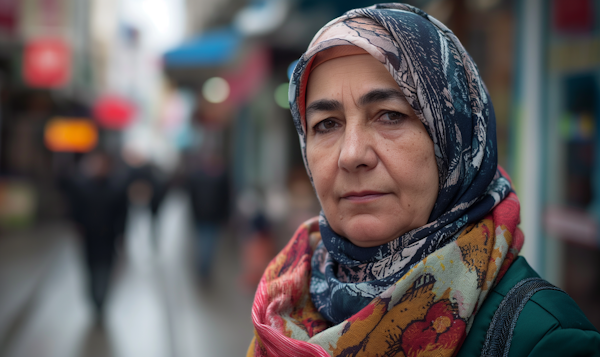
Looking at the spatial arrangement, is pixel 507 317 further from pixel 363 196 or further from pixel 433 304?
pixel 363 196

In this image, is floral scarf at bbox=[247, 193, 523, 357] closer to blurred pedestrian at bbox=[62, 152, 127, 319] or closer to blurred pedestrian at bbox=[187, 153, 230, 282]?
blurred pedestrian at bbox=[62, 152, 127, 319]

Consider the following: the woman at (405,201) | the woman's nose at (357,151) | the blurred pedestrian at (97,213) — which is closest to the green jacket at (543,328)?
the woman at (405,201)

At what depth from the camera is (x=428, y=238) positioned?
1.18m

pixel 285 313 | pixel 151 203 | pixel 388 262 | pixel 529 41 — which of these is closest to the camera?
pixel 388 262

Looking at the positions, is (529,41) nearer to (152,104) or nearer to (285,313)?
(285,313)

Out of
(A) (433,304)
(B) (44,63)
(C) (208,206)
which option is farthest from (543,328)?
(B) (44,63)

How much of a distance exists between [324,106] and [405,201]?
0.37m

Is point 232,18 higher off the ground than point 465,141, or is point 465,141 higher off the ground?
point 232,18

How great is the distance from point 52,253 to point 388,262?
9893 mm

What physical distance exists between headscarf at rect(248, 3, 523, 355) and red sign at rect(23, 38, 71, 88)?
12313 millimetres

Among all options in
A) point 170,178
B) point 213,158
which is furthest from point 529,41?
point 170,178

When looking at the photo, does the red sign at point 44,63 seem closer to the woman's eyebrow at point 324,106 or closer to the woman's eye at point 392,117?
the woman's eyebrow at point 324,106

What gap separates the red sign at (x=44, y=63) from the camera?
11469 millimetres

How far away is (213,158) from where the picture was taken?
27.1ft
